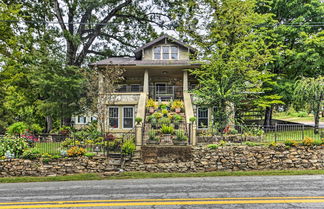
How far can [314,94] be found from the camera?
48.1 ft

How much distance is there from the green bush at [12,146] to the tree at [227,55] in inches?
448

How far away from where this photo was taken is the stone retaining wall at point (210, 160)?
11.2 meters

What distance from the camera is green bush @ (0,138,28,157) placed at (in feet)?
36.8

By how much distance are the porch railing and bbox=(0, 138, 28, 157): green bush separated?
11.7 metres

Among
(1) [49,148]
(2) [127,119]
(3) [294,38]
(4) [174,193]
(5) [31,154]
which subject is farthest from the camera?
→ (3) [294,38]

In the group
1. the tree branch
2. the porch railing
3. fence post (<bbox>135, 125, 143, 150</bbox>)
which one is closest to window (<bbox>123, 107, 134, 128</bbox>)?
the porch railing

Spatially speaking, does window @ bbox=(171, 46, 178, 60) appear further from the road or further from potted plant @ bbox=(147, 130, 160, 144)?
the road

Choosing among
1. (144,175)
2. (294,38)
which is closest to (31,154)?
(144,175)

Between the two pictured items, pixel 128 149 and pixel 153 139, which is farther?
pixel 153 139

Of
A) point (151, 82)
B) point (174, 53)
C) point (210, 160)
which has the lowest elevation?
point (210, 160)

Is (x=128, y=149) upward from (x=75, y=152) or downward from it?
upward

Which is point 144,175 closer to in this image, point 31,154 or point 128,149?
point 128,149

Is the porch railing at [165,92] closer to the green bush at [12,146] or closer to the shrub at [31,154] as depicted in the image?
the shrub at [31,154]

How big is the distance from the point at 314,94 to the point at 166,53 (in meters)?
12.9
